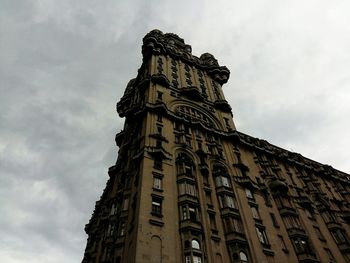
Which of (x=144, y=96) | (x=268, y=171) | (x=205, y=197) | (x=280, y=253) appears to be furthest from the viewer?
(x=144, y=96)

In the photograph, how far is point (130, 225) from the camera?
31469mm

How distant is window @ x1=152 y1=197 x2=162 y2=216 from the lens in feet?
102

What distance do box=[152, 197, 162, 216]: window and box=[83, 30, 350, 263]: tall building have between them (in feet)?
0.34

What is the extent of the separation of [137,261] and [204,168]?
17.6 meters

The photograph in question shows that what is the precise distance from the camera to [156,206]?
3206 centimetres

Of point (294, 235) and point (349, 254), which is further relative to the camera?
point (349, 254)

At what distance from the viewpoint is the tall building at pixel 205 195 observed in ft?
99.9

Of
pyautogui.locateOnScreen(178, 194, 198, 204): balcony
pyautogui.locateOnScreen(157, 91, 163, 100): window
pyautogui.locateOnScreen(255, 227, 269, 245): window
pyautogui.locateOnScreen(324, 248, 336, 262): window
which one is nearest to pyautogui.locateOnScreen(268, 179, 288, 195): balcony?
pyautogui.locateOnScreen(324, 248, 336, 262): window

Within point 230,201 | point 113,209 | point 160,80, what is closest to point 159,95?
point 160,80

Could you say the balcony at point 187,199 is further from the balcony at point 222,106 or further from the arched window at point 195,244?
the balcony at point 222,106

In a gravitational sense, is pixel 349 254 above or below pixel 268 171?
below

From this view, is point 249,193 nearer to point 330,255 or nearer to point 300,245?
point 300,245

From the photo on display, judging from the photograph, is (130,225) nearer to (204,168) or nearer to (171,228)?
(171,228)

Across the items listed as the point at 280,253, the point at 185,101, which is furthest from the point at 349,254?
the point at 185,101
